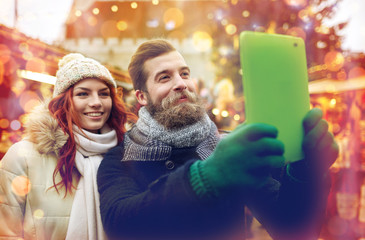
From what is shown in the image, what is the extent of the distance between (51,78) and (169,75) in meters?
2.52

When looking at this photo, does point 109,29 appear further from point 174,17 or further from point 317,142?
point 317,142

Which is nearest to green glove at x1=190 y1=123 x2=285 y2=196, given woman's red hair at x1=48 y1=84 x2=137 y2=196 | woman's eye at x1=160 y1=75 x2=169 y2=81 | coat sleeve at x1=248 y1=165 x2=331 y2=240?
coat sleeve at x1=248 y1=165 x2=331 y2=240

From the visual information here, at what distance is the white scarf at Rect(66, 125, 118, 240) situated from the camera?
1676mm

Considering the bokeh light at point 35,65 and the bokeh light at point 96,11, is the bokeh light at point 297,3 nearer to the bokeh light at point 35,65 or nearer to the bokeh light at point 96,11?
the bokeh light at point 35,65

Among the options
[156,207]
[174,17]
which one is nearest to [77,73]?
[156,207]

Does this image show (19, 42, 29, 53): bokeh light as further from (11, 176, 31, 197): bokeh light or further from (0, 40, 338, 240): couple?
(11, 176, 31, 197): bokeh light

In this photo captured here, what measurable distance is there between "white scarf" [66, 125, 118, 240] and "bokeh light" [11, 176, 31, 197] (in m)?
0.32

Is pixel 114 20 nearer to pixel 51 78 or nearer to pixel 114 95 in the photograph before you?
pixel 51 78

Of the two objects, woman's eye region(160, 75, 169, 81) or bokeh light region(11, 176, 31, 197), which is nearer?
woman's eye region(160, 75, 169, 81)


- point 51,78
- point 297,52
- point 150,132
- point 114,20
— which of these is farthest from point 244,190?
point 114,20

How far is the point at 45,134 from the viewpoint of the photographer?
1.79m

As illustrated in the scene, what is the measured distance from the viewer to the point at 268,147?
31.7 inches

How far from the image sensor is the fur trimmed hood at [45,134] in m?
1.78

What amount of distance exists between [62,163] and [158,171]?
2.44 ft
